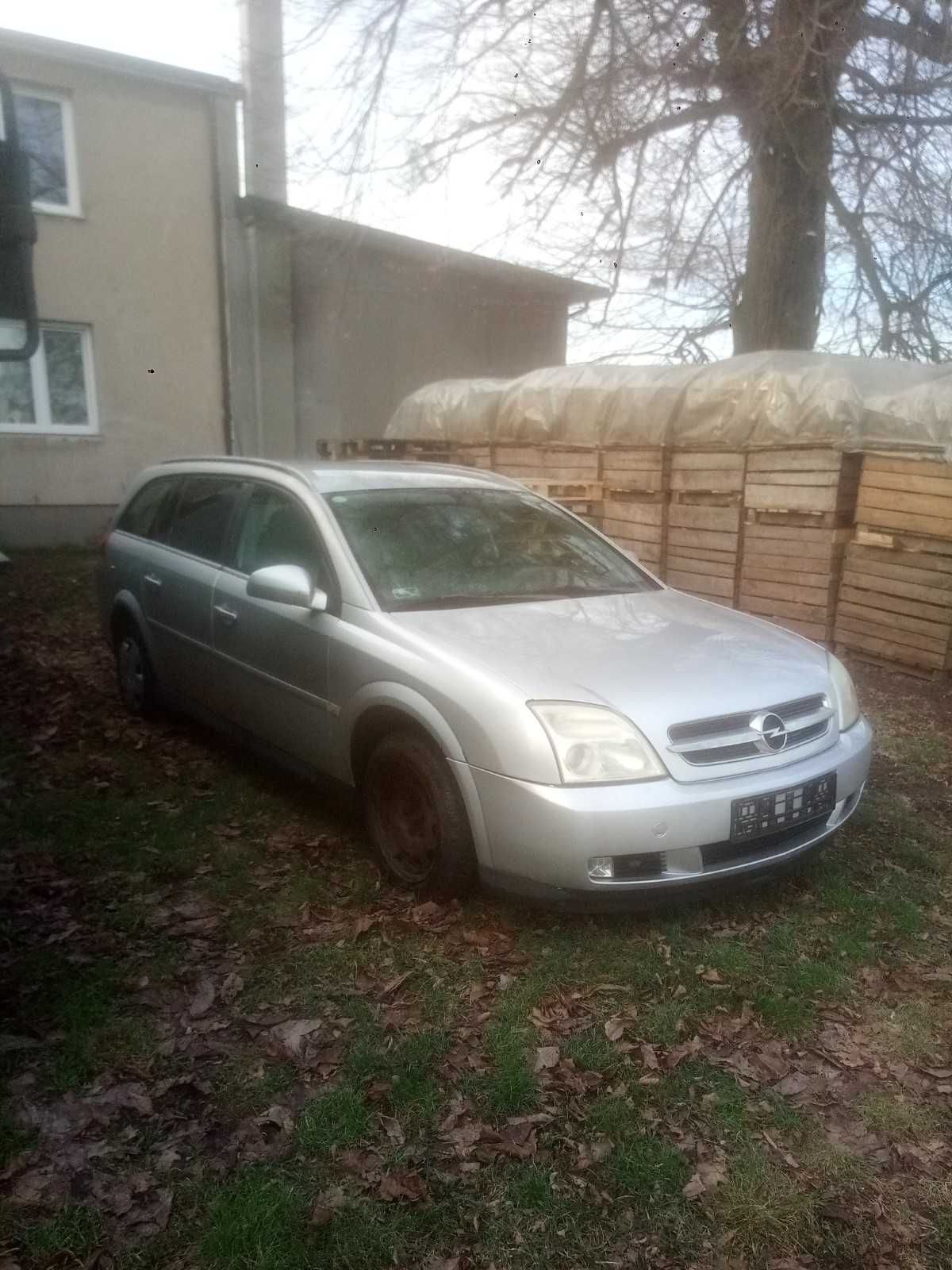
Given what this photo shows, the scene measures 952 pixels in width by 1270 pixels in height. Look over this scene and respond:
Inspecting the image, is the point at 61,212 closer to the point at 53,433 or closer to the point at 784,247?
the point at 53,433

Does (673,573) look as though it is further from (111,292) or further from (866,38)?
(111,292)

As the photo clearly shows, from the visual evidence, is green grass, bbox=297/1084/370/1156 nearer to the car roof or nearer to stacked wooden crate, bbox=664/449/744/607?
the car roof

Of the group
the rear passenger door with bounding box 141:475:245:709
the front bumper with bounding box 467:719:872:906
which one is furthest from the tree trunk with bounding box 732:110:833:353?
the front bumper with bounding box 467:719:872:906

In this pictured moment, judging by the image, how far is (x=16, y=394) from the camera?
1272 centimetres

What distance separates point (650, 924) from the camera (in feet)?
11.0

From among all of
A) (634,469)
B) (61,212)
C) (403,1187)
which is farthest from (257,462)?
(61,212)

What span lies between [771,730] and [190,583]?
306cm

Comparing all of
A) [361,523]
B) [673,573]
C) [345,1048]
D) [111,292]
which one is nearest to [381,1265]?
[345,1048]

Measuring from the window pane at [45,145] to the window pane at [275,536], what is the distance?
1060 centimetres

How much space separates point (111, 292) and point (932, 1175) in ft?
45.8

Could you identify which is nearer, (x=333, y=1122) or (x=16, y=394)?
(x=333, y=1122)

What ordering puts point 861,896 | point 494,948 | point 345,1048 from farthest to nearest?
1. point 861,896
2. point 494,948
3. point 345,1048

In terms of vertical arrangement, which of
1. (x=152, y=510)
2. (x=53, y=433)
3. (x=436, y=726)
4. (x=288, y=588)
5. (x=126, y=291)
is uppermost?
(x=126, y=291)

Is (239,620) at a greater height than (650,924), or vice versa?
(239,620)
